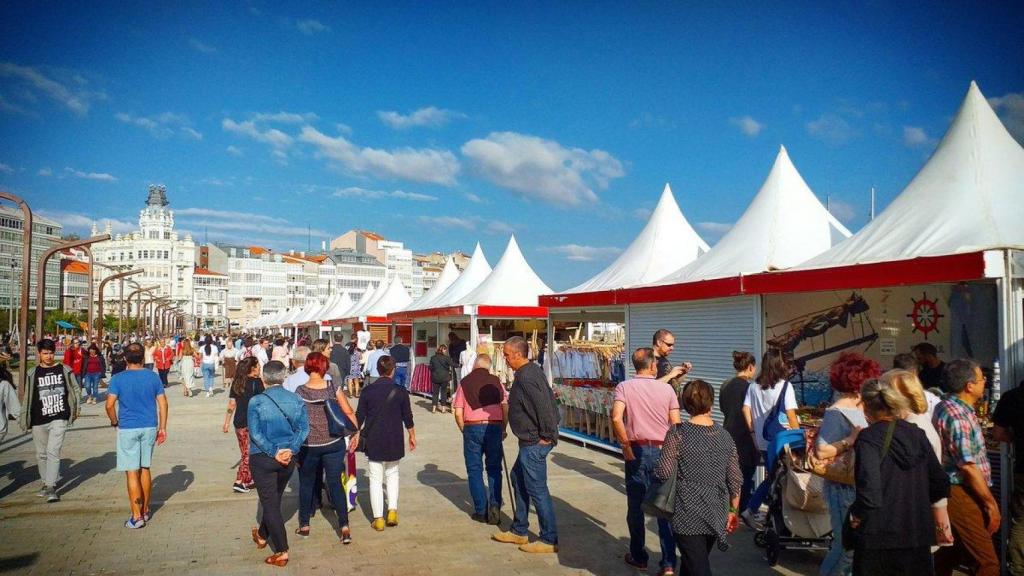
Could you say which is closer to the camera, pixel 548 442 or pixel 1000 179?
pixel 548 442

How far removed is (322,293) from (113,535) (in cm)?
11754

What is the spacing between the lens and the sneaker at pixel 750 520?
6336 mm

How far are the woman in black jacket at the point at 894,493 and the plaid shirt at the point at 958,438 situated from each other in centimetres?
88

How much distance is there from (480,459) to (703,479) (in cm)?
326

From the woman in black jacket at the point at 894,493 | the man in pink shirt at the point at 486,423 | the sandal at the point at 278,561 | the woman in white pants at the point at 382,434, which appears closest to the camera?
the woman in black jacket at the point at 894,493

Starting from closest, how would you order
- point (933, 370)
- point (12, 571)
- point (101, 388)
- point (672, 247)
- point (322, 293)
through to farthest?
point (12, 571)
point (933, 370)
point (672, 247)
point (101, 388)
point (322, 293)

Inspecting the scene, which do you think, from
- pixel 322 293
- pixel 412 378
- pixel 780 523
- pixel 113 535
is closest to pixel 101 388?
pixel 412 378

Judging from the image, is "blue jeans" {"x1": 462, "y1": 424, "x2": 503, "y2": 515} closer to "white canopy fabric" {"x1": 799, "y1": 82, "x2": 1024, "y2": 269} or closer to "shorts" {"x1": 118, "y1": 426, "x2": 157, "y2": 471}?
"shorts" {"x1": 118, "y1": 426, "x2": 157, "y2": 471}

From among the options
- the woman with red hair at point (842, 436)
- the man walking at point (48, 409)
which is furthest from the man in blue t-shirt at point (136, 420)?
the woman with red hair at point (842, 436)

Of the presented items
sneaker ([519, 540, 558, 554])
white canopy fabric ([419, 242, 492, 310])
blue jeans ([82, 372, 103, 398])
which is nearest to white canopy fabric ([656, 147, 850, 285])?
sneaker ([519, 540, 558, 554])

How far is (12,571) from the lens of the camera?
5.40 meters

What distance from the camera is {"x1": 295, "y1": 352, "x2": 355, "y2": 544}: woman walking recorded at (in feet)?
20.5

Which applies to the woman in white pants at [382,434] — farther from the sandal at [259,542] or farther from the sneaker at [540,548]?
the sneaker at [540,548]

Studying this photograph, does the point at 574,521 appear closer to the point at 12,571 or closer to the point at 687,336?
the point at 687,336
